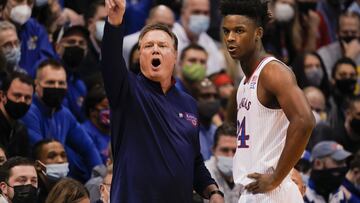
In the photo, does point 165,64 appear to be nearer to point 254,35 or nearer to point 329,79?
point 254,35

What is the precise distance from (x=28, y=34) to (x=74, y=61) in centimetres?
51

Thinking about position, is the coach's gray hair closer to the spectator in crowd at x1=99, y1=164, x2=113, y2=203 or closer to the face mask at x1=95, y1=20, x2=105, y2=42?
the face mask at x1=95, y1=20, x2=105, y2=42

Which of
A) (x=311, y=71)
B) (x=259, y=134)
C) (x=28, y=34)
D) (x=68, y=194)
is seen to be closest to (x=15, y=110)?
(x=28, y=34)

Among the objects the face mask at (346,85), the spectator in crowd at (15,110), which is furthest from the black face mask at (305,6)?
the spectator in crowd at (15,110)

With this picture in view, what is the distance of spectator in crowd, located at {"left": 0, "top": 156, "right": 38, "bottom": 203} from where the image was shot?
6.99m

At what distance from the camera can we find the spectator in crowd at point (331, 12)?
1277 centimetres

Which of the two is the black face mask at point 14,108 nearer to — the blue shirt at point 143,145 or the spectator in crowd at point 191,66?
the spectator in crowd at point 191,66

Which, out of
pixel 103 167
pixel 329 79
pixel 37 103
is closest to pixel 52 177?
pixel 103 167

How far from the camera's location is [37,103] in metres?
8.97

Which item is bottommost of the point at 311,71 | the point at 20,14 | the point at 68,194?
the point at 68,194

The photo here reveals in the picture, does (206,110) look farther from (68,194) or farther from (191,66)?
(68,194)

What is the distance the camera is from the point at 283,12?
11.9 metres

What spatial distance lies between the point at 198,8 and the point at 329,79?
1768 millimetres

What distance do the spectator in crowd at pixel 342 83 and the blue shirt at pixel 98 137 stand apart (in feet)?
9.64
